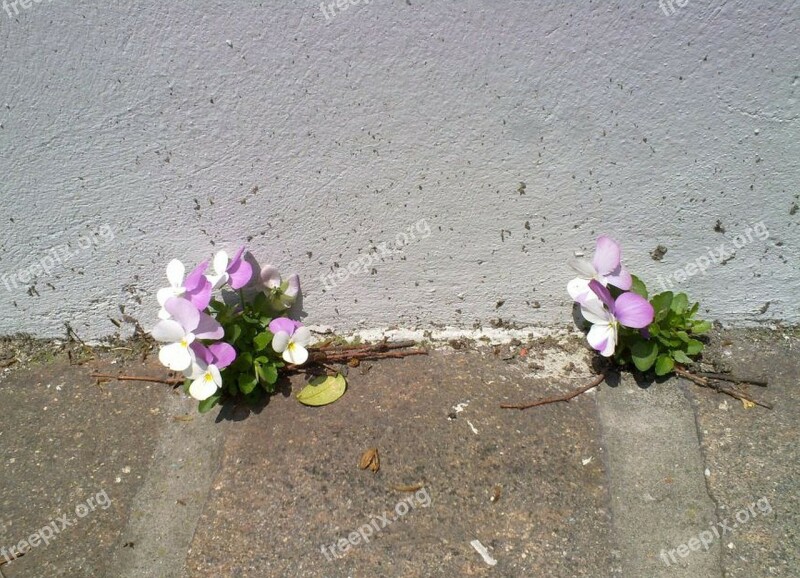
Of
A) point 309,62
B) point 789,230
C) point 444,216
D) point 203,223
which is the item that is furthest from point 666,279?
point 203,223

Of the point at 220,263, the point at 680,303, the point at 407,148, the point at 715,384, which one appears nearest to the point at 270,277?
the point at 220,263

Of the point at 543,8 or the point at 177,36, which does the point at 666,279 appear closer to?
the point at 543,8

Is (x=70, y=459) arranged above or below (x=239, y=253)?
below

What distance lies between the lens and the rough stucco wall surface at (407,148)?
1696 mm

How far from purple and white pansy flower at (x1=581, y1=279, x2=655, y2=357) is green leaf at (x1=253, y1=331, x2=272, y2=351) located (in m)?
1.05

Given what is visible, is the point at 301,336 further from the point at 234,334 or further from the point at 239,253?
the point at 239,253

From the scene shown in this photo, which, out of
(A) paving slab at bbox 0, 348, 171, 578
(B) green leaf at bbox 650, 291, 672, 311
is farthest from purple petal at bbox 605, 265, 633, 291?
(A) paving slab at bbox 0, 348, 171, 578

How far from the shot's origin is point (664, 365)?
78.2 inches

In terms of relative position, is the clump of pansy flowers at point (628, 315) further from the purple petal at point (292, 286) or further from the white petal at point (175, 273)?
the white petal at point (175, 273)

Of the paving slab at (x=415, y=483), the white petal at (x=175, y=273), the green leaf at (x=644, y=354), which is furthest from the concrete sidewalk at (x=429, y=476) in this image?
the white petal at (x=175, y=273)

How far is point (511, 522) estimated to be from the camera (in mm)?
1662

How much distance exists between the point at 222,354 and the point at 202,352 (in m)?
0.06

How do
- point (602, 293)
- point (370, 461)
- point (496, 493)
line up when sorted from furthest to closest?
point (602, 293) < point (370, 461) < point (496, 493)

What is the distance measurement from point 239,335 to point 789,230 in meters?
1.86
